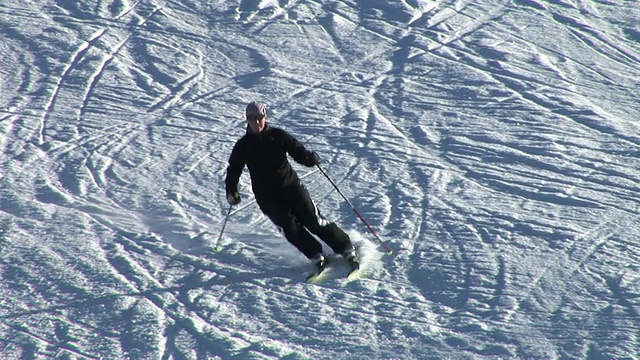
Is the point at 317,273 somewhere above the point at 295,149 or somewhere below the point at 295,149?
below

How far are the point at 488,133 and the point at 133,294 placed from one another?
14.2 feet

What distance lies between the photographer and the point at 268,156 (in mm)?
5910

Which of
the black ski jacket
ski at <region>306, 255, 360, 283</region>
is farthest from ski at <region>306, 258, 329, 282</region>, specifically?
the black ski jacket

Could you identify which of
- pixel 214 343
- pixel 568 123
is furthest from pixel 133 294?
pixel 568 123

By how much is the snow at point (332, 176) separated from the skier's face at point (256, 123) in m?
1.22

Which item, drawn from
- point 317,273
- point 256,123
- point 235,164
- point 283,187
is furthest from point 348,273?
point 256,123

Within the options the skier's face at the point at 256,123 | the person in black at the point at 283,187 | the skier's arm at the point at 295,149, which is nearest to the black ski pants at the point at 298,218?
the person in black at the point at 283,187

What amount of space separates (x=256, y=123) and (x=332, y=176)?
222 cm

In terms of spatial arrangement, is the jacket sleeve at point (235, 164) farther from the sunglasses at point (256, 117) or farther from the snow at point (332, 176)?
the snow at point (332, 176)

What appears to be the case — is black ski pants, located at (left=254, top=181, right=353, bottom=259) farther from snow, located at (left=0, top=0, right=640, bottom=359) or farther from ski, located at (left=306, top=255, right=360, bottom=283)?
snow, located at (left=0, top=0, right=640, bottom=359)

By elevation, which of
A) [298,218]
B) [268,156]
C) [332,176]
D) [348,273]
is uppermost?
[268,156]

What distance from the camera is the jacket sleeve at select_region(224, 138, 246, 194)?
235 inches

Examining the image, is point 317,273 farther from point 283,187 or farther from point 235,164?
point 235,164

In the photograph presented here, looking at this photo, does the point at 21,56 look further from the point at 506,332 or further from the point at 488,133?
the point at 506,332
